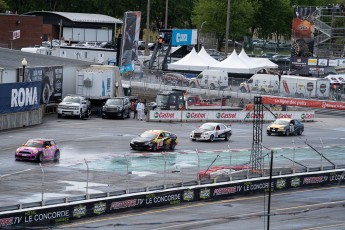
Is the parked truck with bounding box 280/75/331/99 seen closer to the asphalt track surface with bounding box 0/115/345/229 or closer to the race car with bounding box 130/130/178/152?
the asphalt track surface with bounding box 0/115/345/229

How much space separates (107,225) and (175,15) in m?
130

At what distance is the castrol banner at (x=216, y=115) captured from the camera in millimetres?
68688

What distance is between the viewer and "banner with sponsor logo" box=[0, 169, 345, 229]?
31.2 m

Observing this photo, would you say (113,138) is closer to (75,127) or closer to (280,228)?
(75,127)

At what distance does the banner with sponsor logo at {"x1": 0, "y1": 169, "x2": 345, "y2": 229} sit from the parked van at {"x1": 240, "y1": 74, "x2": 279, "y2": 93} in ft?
122

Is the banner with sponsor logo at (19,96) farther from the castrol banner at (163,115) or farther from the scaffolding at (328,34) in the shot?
the scaffolding at (328,34)

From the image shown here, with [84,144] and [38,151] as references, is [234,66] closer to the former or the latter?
[84,144]

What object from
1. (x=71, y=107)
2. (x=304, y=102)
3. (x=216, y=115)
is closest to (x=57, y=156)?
(x=71, y=107)

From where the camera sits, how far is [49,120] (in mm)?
64625

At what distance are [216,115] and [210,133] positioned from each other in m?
14.1

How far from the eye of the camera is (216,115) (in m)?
71.9

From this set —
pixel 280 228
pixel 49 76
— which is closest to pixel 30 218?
pixel 280 228

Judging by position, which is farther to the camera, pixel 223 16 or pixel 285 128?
pixel 223 16

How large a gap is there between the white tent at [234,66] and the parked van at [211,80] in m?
8.54
